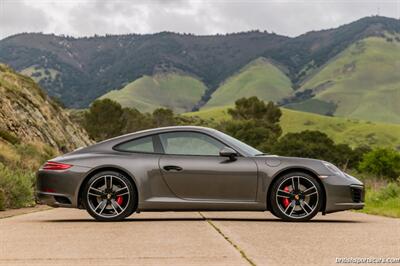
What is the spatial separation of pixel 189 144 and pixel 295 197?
5.93 feet

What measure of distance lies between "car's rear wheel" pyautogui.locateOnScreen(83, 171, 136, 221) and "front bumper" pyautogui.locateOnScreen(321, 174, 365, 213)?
9.45 ft

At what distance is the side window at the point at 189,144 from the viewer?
1127cm

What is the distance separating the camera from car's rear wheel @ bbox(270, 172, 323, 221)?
35.7ft

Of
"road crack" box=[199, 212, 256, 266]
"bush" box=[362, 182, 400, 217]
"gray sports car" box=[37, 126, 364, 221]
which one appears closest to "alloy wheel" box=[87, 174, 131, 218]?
"gray sports car" box=[37, 126, 364, 221]

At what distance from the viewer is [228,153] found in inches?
432

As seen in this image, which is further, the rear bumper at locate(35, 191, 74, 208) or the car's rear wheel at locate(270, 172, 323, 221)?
the rear bumper at locate(35, 191, 74, 208)

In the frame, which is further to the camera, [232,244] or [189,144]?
[189,144]

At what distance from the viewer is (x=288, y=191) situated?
1097 cm

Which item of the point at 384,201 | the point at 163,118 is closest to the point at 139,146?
the point at 384,201

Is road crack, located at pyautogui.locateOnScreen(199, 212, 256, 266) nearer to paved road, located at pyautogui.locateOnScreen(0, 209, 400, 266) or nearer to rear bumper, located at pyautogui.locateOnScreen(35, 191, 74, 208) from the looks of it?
paved road, located at pyautogui.locateOnScreen(0, 209, 400, 266)

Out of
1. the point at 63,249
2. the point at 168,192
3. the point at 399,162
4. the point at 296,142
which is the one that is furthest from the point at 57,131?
the point at 399,162

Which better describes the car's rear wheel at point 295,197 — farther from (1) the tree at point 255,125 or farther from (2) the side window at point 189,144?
(1) the tree at point 255,125

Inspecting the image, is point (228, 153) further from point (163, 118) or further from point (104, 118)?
point (163, 118)

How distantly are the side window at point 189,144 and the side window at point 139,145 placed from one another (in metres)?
0.20
